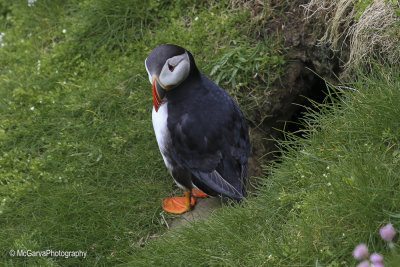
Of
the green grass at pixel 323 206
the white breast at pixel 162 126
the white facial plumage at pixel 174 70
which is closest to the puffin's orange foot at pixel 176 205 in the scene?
the white breast at pixel 162 126

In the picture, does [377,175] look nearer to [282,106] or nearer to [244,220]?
[244,220]

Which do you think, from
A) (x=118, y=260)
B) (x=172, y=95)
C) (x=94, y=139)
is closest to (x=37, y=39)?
(x=94, y=139)

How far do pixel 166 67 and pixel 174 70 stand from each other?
0.25 ft

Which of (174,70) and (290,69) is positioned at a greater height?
(174,70)

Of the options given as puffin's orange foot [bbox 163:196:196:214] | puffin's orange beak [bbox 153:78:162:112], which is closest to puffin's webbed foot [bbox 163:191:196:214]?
puffin's orange foot [bbox 163:196:196:214]

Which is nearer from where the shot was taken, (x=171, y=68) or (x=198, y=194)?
(x=171, y=68)

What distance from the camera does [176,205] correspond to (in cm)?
407

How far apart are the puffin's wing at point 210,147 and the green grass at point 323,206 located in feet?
0.96

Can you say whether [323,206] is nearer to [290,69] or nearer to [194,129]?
[194,129]

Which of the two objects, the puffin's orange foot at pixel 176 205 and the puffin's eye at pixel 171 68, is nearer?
the puffin's eye at pixel 171 68

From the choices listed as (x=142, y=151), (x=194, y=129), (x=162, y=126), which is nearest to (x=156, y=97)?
(x=162, y=126)

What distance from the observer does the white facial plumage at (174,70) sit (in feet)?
12.4

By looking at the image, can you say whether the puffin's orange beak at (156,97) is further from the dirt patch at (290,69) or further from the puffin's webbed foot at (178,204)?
the dirt patch at (290,69)

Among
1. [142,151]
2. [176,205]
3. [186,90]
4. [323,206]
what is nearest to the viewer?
[323,206]
